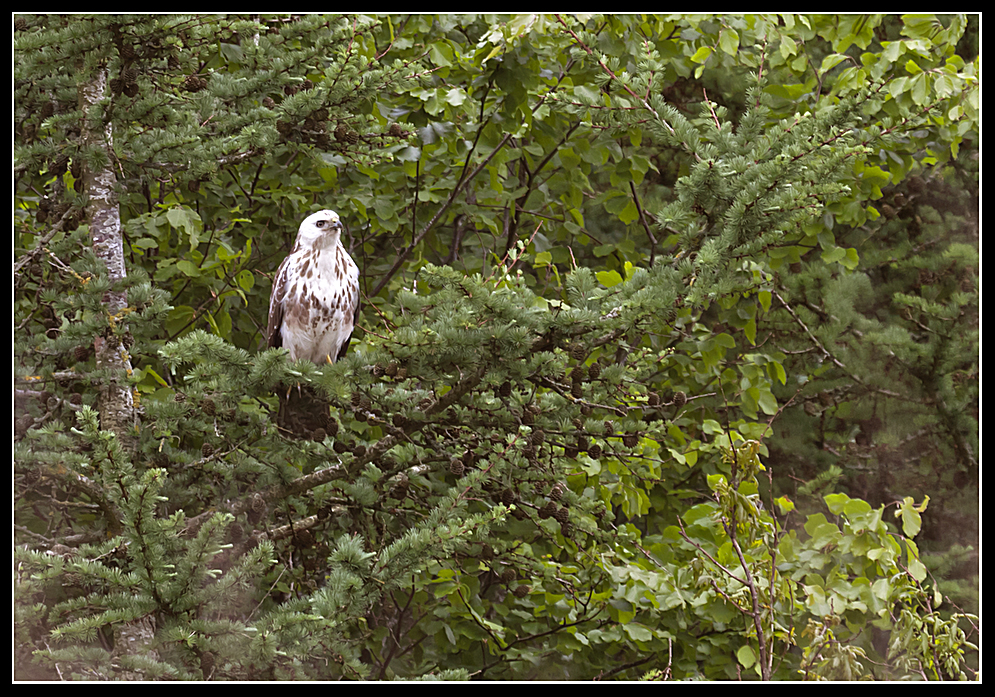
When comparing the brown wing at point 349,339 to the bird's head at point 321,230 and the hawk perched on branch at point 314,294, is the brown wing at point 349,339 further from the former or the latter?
the bird's head at point 321,230

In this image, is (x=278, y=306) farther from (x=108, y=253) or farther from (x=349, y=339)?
(x=108, y=253)

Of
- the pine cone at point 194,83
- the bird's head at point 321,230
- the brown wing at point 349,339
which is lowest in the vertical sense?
the brown wing at point 349,339

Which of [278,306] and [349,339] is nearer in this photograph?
[278,306]

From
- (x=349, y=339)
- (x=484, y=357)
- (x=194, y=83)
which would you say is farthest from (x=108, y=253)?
(x=484, y=357)

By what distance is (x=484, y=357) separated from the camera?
150 cm

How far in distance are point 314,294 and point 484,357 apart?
0.86 meters

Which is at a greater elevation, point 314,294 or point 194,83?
point 194,83

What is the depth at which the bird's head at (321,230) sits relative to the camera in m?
2.17

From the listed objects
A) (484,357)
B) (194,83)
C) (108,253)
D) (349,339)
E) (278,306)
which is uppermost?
(194,83)

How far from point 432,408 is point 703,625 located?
4.91ft

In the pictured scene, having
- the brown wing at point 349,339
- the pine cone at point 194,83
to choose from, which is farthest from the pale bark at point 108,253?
the brown wing at point 349,339

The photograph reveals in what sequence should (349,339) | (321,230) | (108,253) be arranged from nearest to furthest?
(108,253) < (321,230) < (349,339)

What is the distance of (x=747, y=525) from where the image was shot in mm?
1979
